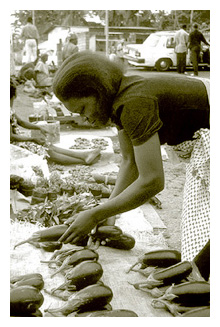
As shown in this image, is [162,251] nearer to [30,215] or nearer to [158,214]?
[30,215]

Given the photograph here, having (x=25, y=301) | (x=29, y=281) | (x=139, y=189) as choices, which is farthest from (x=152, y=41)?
(x=25, y=301)

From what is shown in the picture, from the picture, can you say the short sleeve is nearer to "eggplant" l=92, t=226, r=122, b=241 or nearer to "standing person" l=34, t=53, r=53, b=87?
"eggplant" l=92, t=226, r=122, b=241

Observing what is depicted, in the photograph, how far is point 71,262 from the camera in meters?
2.24

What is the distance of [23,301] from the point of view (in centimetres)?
177

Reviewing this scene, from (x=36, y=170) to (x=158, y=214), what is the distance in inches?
49.0

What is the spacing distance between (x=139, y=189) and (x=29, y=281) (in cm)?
72

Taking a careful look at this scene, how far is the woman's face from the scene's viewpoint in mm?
1940

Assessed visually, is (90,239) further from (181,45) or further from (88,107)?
(181,45)

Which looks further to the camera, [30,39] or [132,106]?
[30,39]

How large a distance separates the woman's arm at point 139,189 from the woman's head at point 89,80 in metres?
0.29

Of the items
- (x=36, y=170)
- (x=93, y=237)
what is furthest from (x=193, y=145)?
(x=36, y=170)

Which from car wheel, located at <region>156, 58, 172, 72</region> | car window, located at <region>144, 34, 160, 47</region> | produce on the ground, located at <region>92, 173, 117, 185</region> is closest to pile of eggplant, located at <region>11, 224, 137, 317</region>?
produce on the ground, located at <region>92, 173, 117, 185</region>

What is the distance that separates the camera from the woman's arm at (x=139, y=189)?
1869 millimetres

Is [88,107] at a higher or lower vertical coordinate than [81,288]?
higher
